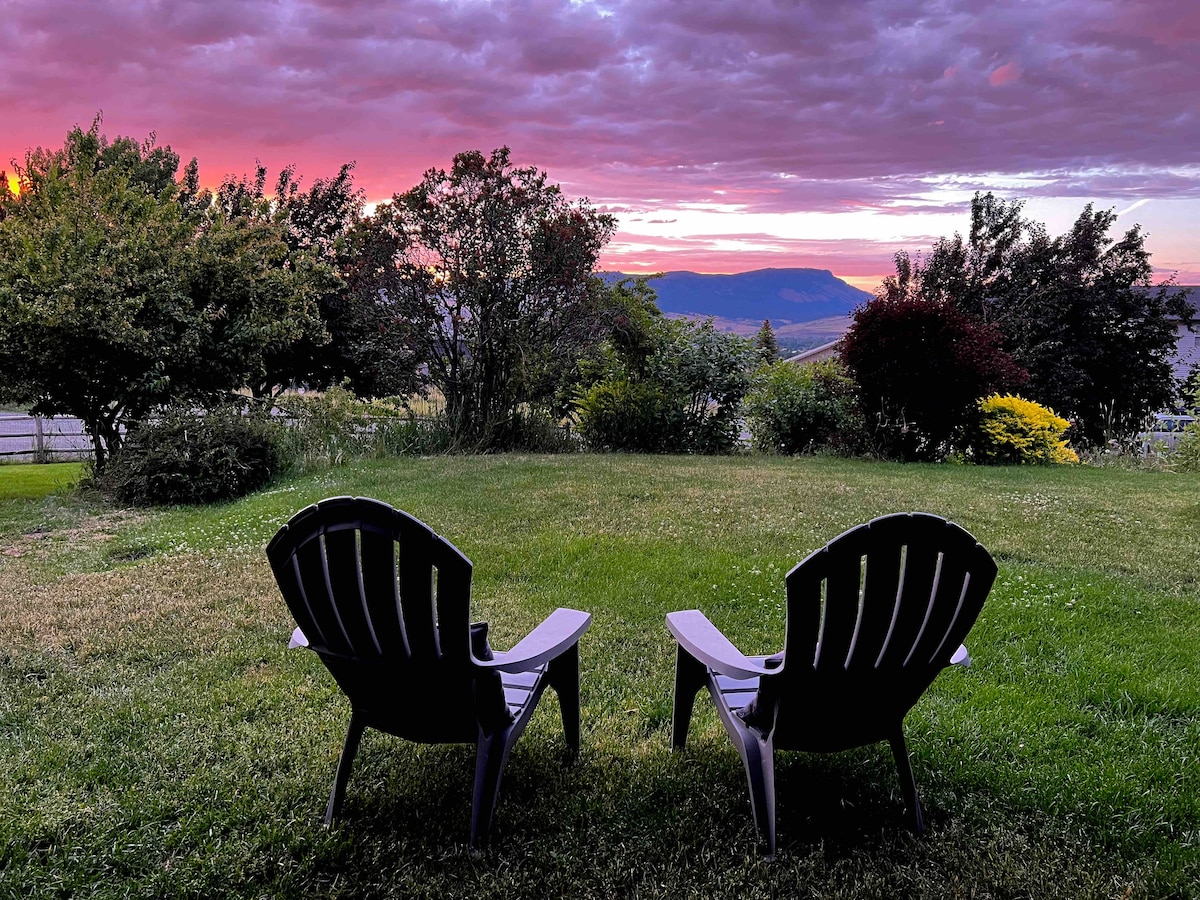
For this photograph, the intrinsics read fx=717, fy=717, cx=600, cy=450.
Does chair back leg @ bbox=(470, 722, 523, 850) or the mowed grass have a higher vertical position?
chair back leg @ bbox=(470, 722, 523, 850)

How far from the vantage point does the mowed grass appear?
7.50ft

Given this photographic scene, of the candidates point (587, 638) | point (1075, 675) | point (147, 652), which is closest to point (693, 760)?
point (587, 638)

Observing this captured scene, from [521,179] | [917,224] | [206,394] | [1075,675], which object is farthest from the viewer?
[917,224]

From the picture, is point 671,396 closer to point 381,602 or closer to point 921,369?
point 921,369

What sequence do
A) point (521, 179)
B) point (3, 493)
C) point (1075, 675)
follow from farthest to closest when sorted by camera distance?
point (521, 179) < point (3, 493) < point (1075, 675)

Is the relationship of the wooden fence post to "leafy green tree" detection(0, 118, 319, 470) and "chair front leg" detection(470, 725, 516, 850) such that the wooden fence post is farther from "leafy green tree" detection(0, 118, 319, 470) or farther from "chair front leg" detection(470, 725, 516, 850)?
"chair front leg" detection(470, 725, 516, 850)

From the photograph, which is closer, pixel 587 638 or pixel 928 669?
pixel 928 669

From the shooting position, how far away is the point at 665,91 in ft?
43.7

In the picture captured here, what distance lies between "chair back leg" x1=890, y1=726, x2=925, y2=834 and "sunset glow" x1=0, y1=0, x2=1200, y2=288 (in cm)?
966

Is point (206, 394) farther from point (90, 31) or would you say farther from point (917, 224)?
point (917, 224)

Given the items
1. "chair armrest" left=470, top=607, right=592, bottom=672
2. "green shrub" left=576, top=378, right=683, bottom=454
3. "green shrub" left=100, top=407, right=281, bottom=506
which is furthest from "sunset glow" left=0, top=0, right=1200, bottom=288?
"chair armrest" left=470, top=607, right=592, bottom=672

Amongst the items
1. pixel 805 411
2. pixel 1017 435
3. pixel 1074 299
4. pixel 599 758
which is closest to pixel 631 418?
pixel 805 411

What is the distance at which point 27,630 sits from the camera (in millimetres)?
4266

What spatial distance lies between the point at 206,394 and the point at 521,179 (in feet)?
21.5
